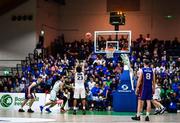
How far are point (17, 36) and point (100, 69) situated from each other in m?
9.34

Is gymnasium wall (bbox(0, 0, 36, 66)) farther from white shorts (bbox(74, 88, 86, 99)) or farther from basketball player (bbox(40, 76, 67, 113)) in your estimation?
white shorts (bbox(74, 88, 86, 99))

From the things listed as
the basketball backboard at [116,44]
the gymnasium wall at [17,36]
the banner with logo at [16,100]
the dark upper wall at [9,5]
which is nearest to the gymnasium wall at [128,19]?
Answer: the gymnasium wall at [17,36]

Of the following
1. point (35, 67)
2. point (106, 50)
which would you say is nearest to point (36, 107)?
point (106, 50)

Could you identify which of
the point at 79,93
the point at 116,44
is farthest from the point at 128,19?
the point at 79,93

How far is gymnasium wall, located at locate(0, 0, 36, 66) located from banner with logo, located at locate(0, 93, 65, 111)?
415 inches

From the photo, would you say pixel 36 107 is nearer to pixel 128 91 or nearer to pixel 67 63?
pixel 128 91

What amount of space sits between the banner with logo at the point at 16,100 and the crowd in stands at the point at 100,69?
0.69 m

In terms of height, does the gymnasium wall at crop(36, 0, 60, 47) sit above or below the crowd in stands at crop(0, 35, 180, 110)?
above

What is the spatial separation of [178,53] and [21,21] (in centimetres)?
1144

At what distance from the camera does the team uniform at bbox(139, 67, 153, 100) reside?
15445 mm

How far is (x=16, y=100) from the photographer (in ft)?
77.2

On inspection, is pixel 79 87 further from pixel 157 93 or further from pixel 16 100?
pixel 16 100

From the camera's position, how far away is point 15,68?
108 feet

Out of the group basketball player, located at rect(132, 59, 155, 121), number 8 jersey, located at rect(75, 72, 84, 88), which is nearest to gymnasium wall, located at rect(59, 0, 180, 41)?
number 8 jersey, located at rect(75, 72, 84, 88)
